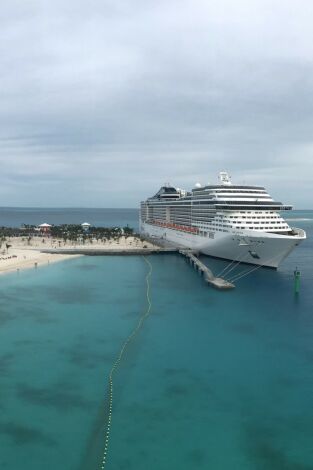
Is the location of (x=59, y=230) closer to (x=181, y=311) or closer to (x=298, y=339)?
(x=181, y=311)

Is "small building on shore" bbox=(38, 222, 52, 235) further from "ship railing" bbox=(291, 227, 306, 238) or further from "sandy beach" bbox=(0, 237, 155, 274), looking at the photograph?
"ship railing" bbox=(291, 227, 306, 238)

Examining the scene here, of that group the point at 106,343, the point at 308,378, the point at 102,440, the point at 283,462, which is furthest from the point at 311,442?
the point at 106,343

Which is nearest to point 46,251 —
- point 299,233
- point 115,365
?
point 299,233

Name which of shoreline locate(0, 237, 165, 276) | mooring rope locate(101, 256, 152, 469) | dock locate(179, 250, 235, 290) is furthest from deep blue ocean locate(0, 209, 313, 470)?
shoreline locate(0, 237, 165, 276)

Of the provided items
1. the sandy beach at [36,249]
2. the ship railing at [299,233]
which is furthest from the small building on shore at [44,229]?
the ship railing at [299,233]

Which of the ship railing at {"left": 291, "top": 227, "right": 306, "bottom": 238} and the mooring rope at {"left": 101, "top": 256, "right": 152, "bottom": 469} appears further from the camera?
the ship railing at {"left": 291, "top": 227, "right": 306, "bottom": 238}

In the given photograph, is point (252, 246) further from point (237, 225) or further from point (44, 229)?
point (44, 229)
